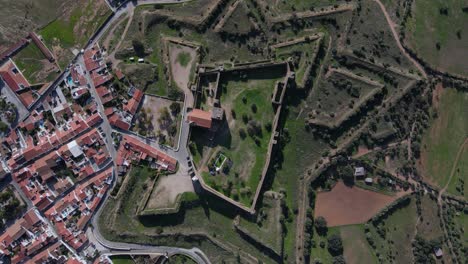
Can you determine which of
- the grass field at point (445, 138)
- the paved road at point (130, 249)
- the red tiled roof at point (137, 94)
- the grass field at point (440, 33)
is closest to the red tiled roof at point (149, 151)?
the red tiled roof at point (137, 94)

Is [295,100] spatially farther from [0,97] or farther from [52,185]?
[0,97]

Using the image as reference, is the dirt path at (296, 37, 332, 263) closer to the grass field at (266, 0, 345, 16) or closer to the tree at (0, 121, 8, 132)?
the grass field at (266, 0, 345, 16)

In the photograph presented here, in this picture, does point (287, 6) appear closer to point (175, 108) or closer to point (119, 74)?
point (175, 108)

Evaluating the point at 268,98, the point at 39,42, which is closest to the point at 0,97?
the point at 39,42

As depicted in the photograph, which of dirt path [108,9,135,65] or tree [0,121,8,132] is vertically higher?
dirt path [108,9,135,65]

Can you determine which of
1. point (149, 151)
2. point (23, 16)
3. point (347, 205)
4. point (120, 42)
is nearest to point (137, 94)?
point (120, 42)

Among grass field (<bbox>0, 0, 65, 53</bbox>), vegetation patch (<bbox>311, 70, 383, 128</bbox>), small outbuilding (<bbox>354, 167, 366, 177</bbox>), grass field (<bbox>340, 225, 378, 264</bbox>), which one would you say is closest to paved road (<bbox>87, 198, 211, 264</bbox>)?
grass field (<bbox>340, 225, 378, 264</bbox>)
